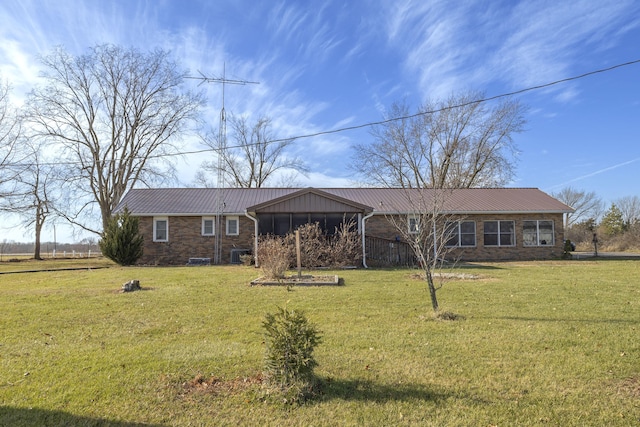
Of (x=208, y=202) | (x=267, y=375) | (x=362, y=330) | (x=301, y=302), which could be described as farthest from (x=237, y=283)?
(x=208, y=202)

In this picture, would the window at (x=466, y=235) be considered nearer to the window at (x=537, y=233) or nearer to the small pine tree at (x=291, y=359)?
the window at (x=537, y=233)

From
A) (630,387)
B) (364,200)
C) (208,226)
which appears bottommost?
(630,387)

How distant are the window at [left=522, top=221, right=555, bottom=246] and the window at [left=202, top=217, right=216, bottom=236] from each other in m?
16.6

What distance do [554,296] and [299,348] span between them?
24.6 ft

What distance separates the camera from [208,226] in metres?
22.2

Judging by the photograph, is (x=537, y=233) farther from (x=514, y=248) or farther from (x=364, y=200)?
(x=364, y=200)

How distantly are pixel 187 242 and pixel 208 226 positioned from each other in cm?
131

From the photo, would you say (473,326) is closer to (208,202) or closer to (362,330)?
(362,330)

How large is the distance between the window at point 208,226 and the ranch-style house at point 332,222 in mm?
30

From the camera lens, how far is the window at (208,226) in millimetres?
22047

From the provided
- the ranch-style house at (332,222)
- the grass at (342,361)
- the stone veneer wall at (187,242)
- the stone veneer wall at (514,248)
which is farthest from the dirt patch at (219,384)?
the stone veneer wall at (514,248)

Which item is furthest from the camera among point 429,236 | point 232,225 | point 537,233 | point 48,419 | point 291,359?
point 537,233

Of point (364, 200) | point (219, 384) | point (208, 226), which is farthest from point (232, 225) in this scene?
point (219, 384)

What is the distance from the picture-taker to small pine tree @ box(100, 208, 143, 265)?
20.0m
